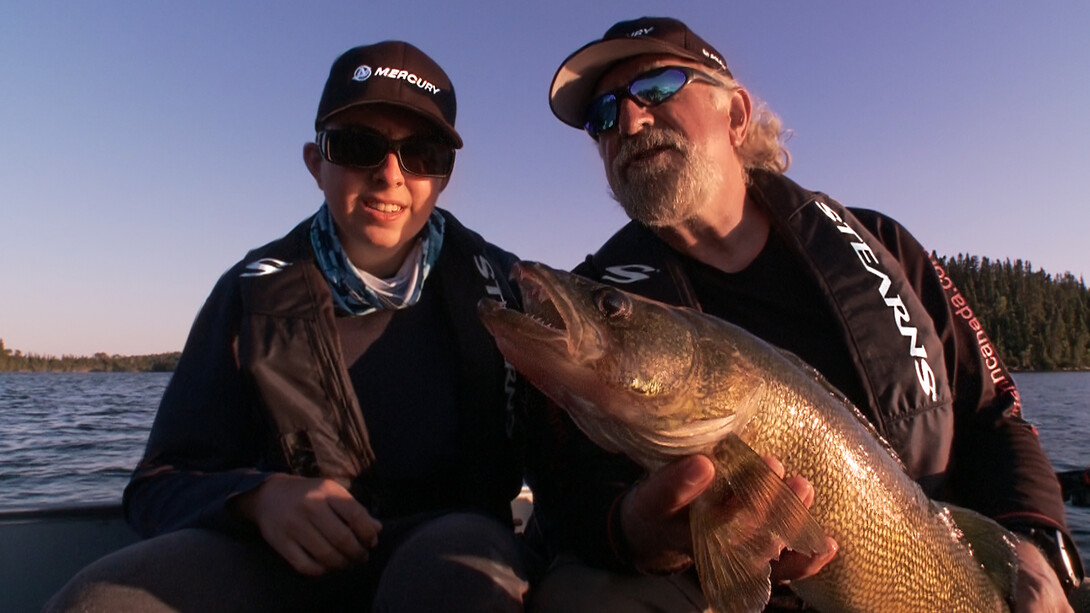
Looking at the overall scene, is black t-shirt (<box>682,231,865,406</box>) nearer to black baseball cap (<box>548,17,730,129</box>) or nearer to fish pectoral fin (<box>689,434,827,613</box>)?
black baseball cap (<box>548,17,730,129</box>)

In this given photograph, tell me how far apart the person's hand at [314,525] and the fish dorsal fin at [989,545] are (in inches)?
75.9

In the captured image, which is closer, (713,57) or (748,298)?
(748,298)

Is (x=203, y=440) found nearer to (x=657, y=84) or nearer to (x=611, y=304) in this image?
(x=611, y=304)

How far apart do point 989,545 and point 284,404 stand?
102 inches

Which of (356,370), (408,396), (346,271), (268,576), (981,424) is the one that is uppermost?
(346,271)

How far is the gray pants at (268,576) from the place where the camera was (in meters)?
1.86

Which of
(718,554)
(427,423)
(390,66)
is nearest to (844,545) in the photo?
(718,554)

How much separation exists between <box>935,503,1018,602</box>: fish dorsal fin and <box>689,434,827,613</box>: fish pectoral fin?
2.64 ft

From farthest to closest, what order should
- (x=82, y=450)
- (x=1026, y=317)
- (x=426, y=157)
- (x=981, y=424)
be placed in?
1. (x=1026, y=317)
2. (x=82, y=450)
3. (x=981, y=424)
4. (x=426, y=157)

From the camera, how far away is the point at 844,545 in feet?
6.77

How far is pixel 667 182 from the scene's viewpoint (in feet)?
11.0

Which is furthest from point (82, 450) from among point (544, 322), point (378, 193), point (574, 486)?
point (544, 322)

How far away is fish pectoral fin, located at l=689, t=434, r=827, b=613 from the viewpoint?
1.89 metres

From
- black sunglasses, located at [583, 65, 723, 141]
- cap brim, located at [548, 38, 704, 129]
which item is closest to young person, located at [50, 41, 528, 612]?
cap brim, located at [548, 38, 704, 129]
